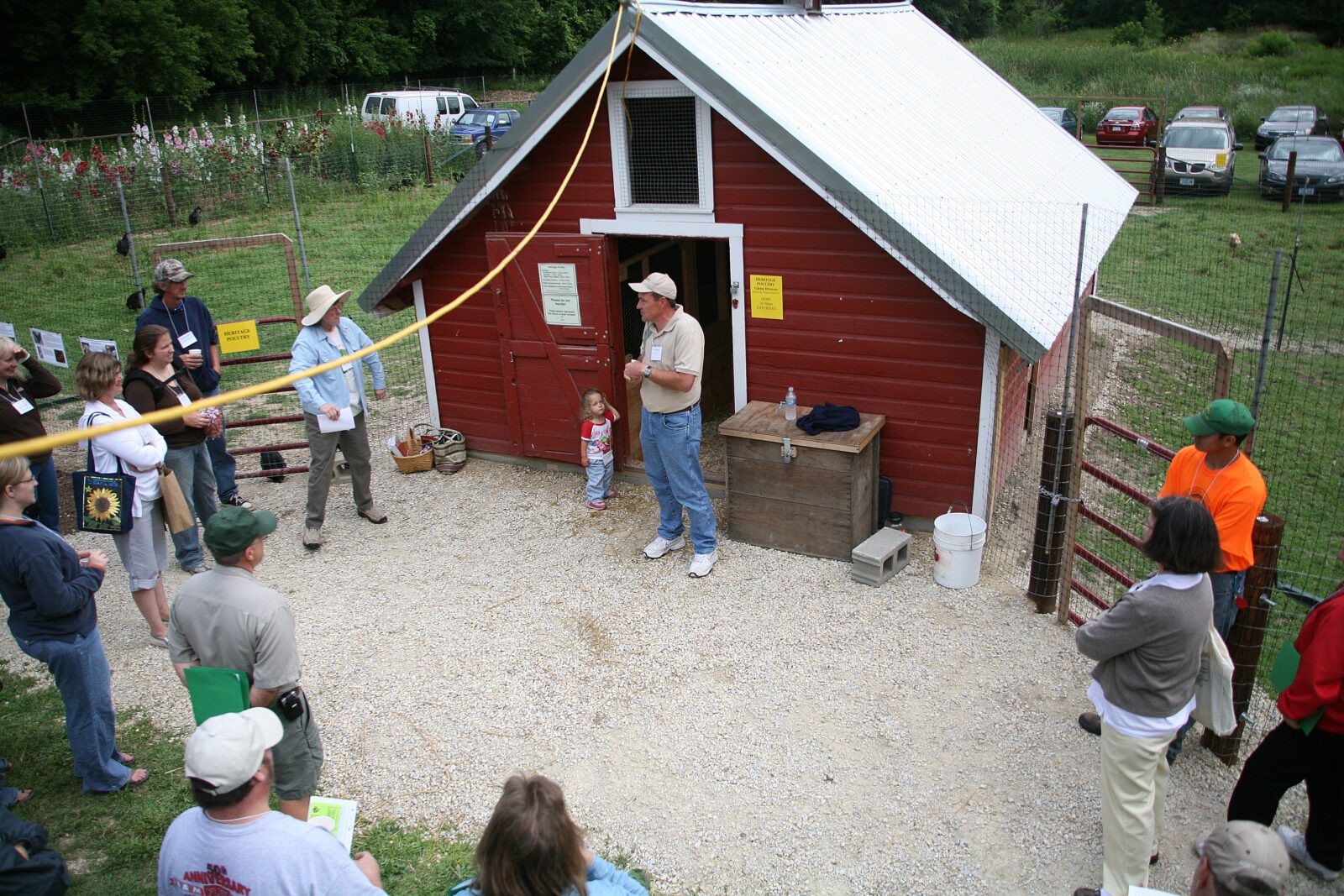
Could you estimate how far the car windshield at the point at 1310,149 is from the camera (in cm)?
2039

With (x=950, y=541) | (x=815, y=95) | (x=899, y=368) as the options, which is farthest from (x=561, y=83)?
(x=950, y=541)

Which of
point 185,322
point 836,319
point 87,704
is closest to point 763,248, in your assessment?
point 836,319

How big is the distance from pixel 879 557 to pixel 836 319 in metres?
1.88

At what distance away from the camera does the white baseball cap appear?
284 centimetres

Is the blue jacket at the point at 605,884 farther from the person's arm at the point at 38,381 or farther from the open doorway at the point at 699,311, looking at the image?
the person's arm at the point at 38,381

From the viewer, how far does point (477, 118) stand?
26.9 meters

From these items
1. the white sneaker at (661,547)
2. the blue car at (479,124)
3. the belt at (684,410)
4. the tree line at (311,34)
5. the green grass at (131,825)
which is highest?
the tree line at (311,34)

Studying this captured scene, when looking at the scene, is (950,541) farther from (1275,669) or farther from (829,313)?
(1275,669)

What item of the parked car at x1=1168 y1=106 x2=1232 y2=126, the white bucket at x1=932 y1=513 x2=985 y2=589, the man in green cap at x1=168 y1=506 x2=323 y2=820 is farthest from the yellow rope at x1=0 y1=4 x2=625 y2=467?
the parked car at x1=1168 y1=106 x2=1232 y2=126

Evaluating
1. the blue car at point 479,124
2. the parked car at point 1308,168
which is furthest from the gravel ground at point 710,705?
the blue car at point 479,124

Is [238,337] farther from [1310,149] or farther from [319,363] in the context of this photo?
[1310,149]

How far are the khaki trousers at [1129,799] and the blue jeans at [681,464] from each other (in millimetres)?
3552

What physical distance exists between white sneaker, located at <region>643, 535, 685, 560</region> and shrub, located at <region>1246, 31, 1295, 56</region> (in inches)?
1638

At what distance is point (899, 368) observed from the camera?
735cm
